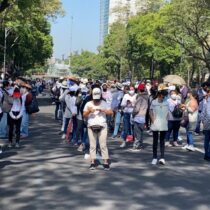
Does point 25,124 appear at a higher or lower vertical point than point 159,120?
lower

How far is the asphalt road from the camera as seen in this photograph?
7598 mm

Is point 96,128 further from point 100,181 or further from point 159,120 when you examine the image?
point 159,120

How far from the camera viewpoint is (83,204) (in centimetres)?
749

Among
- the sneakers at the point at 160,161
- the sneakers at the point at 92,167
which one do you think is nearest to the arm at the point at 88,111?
the sneakers at the point at 92,167

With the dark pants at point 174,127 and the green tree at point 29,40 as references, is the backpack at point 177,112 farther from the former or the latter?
the green tree at point 29,40

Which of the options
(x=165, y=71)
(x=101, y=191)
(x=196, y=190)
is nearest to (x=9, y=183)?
(x=101, y=191)

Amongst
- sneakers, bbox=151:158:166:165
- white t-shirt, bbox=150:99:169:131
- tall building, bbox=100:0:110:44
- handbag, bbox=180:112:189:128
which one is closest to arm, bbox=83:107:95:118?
white t-shirt, bbox=150:99:169:131

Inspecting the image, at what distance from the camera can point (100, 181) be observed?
30.1 ft

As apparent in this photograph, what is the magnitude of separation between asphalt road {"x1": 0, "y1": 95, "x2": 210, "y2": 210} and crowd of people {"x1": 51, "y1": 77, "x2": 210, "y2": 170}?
43cm

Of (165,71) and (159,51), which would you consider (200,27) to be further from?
(165,71)

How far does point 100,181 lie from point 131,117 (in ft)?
18.6

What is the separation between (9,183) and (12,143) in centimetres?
502

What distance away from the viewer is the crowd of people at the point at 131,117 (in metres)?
10.4

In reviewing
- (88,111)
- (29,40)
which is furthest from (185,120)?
(29,40)
